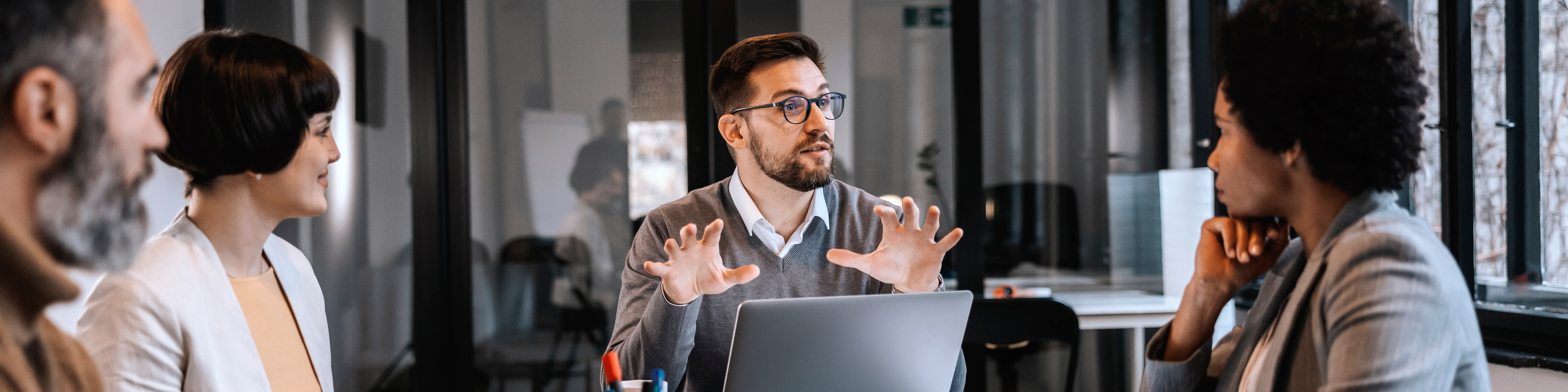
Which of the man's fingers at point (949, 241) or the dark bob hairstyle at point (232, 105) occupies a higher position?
the dark bob hairstyle at point (232, 105)

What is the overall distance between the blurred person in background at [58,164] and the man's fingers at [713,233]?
2.55 feet

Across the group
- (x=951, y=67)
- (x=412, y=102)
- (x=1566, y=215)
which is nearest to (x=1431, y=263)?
(x=1566, y=215)

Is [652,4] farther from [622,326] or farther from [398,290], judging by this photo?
[622,326]

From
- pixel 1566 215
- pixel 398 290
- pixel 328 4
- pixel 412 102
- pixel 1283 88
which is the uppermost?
pixel 328 4

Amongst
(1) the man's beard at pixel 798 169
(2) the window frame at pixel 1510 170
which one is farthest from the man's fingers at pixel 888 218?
(2) the window frame at pixel 1510 170

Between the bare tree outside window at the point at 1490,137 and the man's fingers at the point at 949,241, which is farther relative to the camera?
the bare tree outside window at the point at 1490,137

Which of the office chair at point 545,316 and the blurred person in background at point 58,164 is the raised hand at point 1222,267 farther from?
the office chair at point 545,316

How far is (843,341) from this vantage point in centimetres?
111

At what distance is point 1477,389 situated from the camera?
0.85 meters

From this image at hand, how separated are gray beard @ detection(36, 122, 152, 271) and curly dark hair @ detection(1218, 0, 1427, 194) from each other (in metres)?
1.06

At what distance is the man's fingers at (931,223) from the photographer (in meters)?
1.29

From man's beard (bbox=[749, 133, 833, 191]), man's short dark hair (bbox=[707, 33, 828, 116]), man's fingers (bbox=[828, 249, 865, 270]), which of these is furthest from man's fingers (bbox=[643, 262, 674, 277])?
man's short dark hair (bbox=[707, 33, 828, 116])

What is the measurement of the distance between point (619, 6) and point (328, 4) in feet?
3.72

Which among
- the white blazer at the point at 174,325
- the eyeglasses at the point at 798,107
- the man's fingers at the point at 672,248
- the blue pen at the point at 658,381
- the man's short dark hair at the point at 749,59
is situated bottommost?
the blue pen at the point at 658,381
